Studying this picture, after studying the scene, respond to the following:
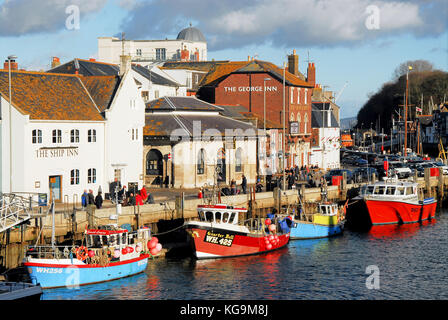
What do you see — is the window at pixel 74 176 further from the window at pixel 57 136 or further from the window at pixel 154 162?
the window at pixel 154 162

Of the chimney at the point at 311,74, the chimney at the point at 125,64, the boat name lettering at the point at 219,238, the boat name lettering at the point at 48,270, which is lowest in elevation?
the boat name lettering at the point at 48,270

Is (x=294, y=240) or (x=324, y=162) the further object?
(x=324, y=162)

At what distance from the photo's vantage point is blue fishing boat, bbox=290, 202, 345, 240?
56.2 meters

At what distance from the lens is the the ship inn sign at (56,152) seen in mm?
54194

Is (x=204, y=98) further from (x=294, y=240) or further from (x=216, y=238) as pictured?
(x=216, y=238)

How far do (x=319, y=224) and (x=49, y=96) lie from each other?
2209 cm

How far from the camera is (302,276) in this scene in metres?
44.5

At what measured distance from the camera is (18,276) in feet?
134

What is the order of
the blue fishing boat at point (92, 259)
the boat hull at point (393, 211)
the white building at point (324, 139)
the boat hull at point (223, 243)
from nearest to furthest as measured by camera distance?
the blue fishing boat at point (92, 259) < the boat hull at point (223, 243) < the boat hull at point (393, 211) < the white building at point (324, 139)

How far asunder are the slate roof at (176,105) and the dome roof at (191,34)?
80127 millimetres

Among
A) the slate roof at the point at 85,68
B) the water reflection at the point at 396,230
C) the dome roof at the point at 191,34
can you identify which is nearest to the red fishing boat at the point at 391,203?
the water reflection at the point at 396,230

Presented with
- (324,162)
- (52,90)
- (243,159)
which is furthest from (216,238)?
(324,162)
